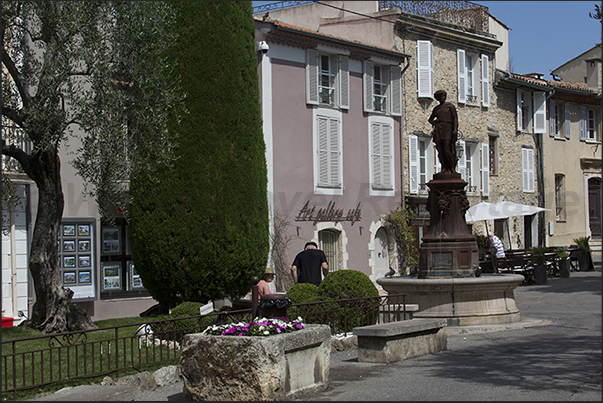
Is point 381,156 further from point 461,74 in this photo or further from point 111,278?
point 111,278

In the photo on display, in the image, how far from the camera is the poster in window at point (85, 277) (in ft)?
57.9

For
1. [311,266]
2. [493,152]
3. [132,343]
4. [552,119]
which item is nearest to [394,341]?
[132,343]

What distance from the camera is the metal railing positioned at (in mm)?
8617

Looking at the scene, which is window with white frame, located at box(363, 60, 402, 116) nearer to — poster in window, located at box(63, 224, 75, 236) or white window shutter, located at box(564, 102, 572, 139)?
white window shutter, located at box(564, 102, 572, 139)

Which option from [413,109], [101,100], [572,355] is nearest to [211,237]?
[101,100]

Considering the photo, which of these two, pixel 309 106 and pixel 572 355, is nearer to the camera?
pixel 572 355

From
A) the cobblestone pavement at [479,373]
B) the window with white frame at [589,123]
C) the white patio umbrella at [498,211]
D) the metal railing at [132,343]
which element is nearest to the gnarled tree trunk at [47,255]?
the metal railing at [132,343]

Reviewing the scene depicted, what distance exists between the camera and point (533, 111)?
109 ft

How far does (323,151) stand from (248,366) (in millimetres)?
16854

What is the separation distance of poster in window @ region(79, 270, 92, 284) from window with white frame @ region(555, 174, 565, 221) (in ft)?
75.0

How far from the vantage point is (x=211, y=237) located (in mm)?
13461

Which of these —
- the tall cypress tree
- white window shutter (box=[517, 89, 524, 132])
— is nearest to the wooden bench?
the tall cypress tree

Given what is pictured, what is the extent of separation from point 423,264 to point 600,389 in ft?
21.0

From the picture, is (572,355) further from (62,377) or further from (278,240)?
(278,240)
